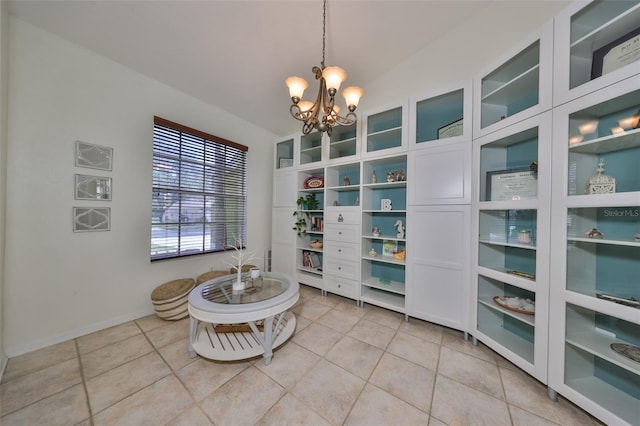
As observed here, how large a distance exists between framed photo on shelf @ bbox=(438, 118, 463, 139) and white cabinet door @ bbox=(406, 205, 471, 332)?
2.70 ft

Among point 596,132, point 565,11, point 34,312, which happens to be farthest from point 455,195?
point 34,312

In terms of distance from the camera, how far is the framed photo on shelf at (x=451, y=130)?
2.21 metres

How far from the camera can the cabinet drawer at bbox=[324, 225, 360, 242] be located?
9.06ft

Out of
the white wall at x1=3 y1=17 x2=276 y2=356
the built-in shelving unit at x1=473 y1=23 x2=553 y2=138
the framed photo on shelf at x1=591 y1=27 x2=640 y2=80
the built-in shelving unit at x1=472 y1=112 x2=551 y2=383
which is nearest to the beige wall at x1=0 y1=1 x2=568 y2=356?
the white wall at x1=3 y1=17 x2=276 y2=356

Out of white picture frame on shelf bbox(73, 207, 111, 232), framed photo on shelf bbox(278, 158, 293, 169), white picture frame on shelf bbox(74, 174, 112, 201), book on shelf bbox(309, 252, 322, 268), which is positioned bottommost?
book on shelf bbox(309, 252, 322, 268)

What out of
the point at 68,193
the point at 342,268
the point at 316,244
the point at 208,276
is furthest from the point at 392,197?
the point at 68,193

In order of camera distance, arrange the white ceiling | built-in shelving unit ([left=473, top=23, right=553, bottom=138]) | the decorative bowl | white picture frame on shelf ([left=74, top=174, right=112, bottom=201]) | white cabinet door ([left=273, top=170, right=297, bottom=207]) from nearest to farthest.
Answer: built-in shelving unit ([left=473, top=23, right=553, bottom=138]), the white ceiling, white picture frame on shelf ([left=74, top=174, right=112, bottom=201]), the decorative bowl, white cabinet door ([left=273, top=170, right=297, bottom=207])

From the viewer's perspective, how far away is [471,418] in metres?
1.24

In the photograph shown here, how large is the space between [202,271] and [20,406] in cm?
175

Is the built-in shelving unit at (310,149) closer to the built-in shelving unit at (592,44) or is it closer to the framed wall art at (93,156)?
the framed wall art at (93,156)

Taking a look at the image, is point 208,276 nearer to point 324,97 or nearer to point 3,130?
point 3,130

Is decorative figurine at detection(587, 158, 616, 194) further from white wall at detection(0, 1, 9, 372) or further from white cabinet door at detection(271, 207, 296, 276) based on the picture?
white wall at detection(0, 1, 9, 372)

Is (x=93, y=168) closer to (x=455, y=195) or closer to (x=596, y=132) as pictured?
(x=455, y=195)

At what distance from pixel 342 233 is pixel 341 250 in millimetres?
240
